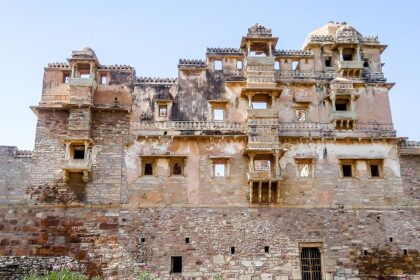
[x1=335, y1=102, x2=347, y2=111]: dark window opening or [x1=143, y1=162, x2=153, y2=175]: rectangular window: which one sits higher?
→ [x1=335, y1=102, x2=347, y2=111]: dark window opening

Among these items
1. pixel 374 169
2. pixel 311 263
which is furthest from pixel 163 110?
pixel 374 169

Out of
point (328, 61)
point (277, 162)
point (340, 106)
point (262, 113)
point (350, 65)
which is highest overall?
point (328, 61)

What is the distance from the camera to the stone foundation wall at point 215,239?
2011 cm

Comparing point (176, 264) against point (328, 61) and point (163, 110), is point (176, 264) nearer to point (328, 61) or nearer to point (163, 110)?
point (163, 110)

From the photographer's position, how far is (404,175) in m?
22.0

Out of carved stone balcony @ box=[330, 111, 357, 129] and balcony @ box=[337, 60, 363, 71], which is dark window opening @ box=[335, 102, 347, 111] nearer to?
carved stone balcony @ box=[330, 111, 357, 129]

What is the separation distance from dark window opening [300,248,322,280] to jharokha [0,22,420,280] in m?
0.05

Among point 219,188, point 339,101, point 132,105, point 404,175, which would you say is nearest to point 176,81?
point 132,105

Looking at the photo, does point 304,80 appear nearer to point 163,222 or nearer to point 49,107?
point 163,222

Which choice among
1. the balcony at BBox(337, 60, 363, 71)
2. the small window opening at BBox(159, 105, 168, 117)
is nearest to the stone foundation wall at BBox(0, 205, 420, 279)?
the small window opening at BBox(159, 105, 168, 117)

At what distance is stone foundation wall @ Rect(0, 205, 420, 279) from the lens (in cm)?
2011

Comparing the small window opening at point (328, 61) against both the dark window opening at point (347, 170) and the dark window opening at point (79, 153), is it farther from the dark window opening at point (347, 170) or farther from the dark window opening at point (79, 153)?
the dark window opening at point (79, 153)

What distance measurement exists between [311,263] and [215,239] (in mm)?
4047

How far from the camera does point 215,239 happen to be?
20.5 meters
